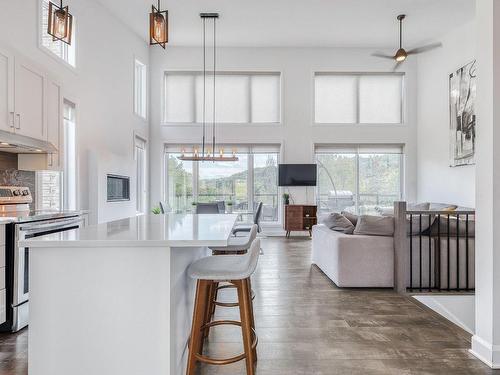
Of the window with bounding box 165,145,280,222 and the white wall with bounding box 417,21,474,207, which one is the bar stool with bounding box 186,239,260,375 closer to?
the white wall with bounding box 417,21,474,207

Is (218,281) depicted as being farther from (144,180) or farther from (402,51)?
(144,180)

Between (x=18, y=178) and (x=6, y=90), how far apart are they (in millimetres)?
1180

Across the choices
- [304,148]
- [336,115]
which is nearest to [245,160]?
[304,148]

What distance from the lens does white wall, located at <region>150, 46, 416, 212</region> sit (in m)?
8.42

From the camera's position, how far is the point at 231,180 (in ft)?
28.4

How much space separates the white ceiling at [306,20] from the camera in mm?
6270

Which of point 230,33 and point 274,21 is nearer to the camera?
point 274,21

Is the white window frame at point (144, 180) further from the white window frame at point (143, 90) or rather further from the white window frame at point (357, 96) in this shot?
the white window frame at point (357, 96)

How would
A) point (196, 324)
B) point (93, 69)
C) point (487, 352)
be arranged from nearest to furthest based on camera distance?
point (196, 324) → point (487, 352) → point (93, 69)

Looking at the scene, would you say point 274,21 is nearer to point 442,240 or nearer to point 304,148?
point 304,148

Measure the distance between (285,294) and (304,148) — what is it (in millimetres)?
5316

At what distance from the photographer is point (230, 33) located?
24.8ft

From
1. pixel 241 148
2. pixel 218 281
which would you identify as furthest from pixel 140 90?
pixel 218 281

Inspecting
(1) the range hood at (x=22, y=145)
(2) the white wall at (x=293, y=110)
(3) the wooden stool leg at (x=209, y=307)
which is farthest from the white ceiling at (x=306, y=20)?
(3) the wooden stool leg at (x=209, y=307)
